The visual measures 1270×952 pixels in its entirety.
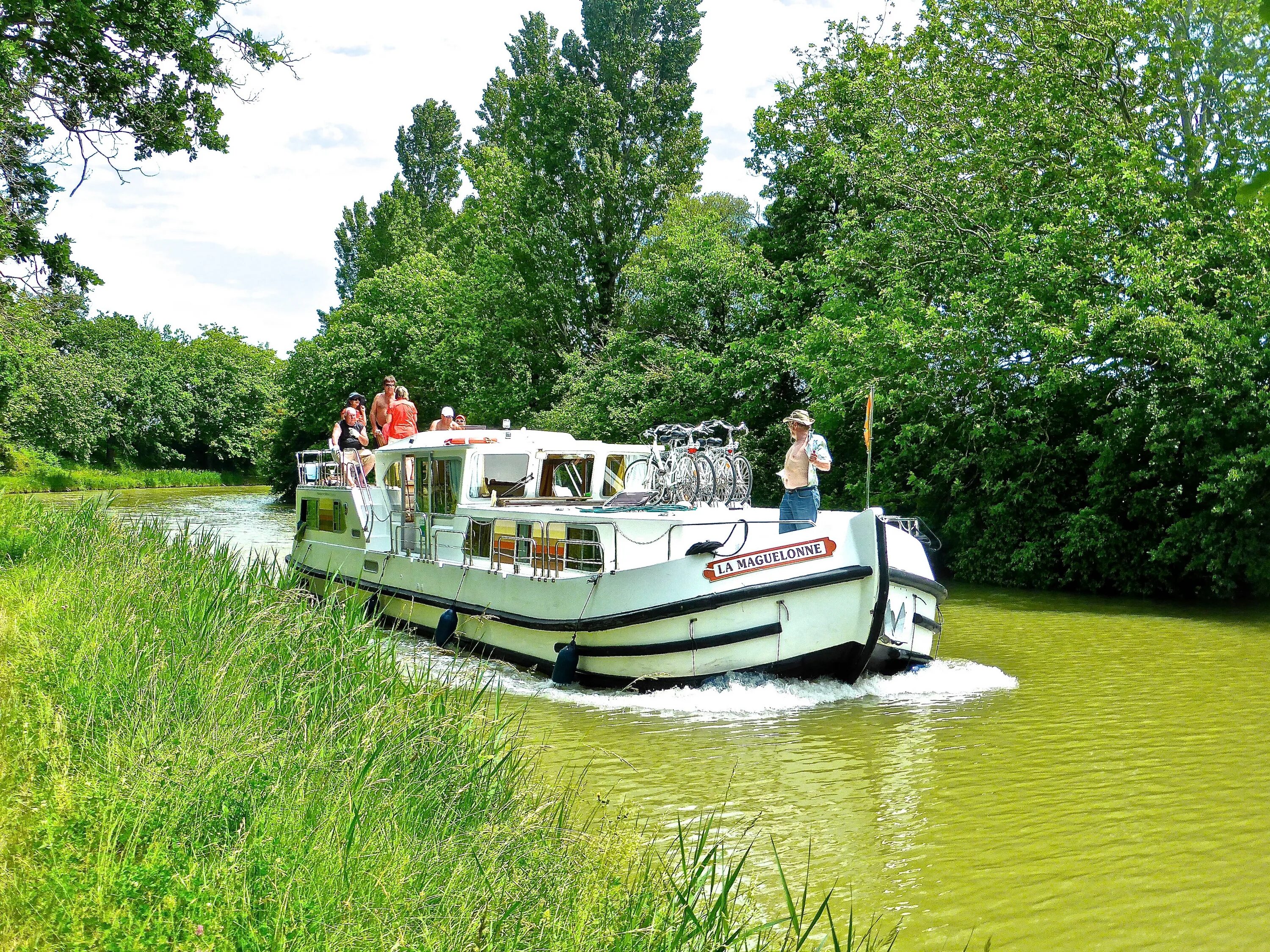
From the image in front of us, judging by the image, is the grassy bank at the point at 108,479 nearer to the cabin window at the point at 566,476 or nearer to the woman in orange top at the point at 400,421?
the woman in orange top at the point at 400,421

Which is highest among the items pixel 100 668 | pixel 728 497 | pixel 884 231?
pixel 884 231

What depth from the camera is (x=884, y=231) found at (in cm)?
2234

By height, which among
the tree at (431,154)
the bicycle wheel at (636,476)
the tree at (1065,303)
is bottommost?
the bicycle wheel at (636,476)

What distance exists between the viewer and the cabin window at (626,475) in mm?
14289

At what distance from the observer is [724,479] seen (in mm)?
13039

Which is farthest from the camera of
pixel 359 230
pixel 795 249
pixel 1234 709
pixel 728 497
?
pixel 359 230

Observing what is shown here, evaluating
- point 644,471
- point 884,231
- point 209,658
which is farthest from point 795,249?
point 209,658

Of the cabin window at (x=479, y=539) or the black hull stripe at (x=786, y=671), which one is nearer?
the black hull stripe at (x=786, y=671)

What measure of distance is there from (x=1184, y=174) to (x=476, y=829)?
18213 mm

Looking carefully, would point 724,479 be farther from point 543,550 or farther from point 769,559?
point 769,559

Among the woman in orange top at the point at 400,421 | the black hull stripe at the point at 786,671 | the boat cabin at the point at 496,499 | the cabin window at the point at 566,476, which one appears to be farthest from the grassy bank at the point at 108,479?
the black hull stripe at the point at 786,671

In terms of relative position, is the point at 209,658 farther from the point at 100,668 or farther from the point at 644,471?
the point at 644,471

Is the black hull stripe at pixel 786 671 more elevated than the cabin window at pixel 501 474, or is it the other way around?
the cabin window at pixel 501 474

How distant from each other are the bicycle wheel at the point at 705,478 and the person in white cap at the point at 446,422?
11.9 feet
